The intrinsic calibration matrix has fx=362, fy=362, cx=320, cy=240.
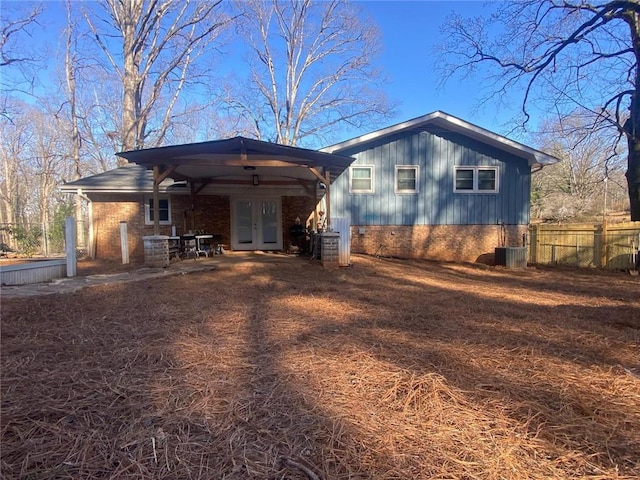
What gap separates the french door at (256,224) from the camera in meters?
13.2

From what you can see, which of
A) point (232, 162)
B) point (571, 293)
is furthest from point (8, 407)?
point (571, 293)

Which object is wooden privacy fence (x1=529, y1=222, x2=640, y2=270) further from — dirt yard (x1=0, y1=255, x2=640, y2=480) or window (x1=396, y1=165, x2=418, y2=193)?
dirt yard (x1=0, y1=255, x2=640, y2=480)

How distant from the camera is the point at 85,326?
4242 mm

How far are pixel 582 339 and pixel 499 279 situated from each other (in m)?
6.03

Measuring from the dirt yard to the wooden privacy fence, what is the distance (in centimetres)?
797

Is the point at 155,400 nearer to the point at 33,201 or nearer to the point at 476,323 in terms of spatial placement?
the point at 476,323

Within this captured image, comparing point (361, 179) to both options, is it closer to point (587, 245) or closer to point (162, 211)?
point (162, 211)

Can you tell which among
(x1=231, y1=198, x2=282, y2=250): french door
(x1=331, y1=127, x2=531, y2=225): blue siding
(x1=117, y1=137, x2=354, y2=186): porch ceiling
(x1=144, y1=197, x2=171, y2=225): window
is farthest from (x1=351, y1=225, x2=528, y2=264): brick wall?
(x1=144, y1=197, x2=171, y2=225): window

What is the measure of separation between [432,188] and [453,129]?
2278 mm

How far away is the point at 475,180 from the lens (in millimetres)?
13766

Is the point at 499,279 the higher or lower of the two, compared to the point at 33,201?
lower

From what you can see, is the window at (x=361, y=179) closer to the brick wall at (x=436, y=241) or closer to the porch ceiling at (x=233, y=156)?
the brick wall at (x=436, y=241)

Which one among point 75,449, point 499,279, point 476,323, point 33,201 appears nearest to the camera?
point 75,449

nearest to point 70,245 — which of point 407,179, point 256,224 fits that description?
point 256,224
